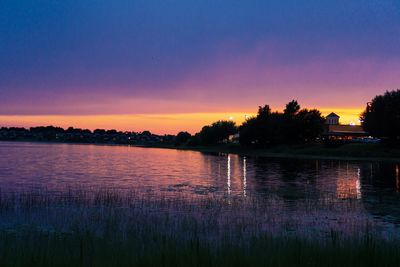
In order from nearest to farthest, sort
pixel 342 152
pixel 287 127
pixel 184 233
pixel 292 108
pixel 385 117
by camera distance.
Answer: pixel 184 233 < pixel 385 117 < pixel 342 152 < pixel 287 127 < pixel 292 108

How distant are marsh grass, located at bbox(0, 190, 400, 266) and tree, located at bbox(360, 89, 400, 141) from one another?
292 feet

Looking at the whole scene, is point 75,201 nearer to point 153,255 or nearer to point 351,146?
point 153,255

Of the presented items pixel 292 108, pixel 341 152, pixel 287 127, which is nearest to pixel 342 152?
pixel 341 152

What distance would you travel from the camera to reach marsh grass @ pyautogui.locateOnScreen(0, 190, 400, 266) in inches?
593

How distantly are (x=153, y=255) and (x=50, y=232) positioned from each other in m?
8.77

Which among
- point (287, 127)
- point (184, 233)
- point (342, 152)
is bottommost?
point (184, 233)

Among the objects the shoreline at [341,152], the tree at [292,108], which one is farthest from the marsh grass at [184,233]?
the tree at [292,108]

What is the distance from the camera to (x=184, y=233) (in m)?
23.0

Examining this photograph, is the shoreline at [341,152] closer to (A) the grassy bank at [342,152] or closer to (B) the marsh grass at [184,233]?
(A) the grassy bank at [342,152]

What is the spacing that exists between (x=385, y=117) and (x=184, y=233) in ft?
355

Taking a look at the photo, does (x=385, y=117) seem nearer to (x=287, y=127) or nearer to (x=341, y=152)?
(x=341, y=152)

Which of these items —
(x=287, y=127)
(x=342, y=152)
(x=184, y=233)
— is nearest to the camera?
(x=184, y=233)

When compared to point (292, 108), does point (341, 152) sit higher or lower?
lower

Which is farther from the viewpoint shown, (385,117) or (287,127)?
(287,127)
